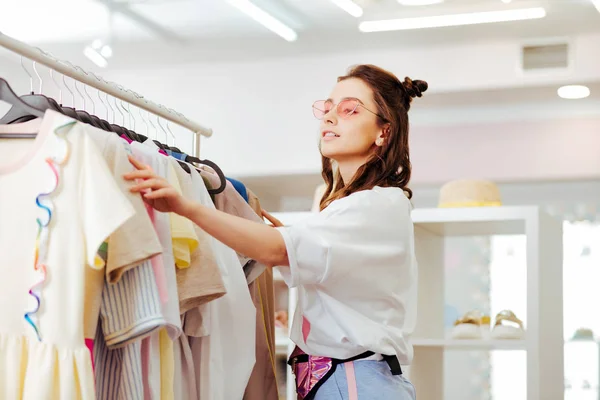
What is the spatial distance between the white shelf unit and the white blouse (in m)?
1.52

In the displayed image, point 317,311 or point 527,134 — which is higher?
point 527,134

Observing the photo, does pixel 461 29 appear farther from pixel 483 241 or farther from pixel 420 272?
pixel 420 272

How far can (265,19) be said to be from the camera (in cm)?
491

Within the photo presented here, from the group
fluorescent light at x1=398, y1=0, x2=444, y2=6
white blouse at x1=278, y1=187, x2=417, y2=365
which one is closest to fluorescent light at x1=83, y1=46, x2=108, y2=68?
fluorescent light at x1=398, y1=0, x2=444, y2=6

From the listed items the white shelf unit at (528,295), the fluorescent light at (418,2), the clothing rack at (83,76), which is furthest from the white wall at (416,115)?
the clothing rack at (83,76)

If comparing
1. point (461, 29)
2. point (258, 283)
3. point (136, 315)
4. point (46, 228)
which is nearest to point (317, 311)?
point (258, 283)

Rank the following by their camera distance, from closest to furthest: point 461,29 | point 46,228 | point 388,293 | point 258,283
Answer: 1. point 46,228
2. point 388,293
3. point 258,283
4. point 461,29

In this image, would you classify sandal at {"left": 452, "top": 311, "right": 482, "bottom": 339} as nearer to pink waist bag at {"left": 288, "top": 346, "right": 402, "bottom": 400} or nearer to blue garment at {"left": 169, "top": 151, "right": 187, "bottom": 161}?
pink waist bag at {"left": 288, "top": 346, "right": 402, "bottom": 400}

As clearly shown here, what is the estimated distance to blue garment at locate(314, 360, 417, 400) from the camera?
1.84 meters

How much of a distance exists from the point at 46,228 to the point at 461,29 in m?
3.96

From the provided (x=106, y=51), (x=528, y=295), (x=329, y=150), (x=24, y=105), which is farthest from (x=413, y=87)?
(x=106, y=51)

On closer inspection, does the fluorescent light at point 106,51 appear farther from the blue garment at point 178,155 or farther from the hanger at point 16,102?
the hanger at point 16,102

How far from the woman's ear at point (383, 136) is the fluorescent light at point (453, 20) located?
2946 millimetres

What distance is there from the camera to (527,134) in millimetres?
5492
